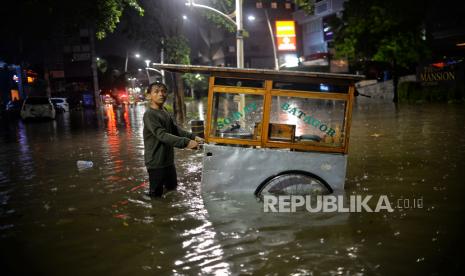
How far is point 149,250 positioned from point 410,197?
4.39 meters


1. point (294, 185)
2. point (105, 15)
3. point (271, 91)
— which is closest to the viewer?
point (271, 91)

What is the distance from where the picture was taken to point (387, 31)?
107ft

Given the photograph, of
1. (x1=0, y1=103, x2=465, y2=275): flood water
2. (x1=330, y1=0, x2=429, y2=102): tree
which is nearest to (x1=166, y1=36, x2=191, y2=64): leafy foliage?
(x1=330, y1=0, x2=429, y2=102): tree

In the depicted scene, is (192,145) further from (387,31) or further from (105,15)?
(387,31)

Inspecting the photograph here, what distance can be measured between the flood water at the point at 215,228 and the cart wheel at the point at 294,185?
303 millimetres

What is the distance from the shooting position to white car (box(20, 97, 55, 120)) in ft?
95.5

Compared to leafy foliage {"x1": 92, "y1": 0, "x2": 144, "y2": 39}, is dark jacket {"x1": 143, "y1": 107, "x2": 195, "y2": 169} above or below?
below

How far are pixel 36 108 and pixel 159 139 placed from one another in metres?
25.9

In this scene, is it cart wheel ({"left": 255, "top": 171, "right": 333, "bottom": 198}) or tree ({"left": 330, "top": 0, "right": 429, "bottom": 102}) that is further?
tree ({"left": 330, "top": 0, "right": 429, "bottom": 102})

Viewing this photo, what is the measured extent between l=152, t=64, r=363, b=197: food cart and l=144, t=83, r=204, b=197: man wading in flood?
0.41m

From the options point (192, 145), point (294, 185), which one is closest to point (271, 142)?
point (294, 185)

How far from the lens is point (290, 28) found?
4356 centimetres

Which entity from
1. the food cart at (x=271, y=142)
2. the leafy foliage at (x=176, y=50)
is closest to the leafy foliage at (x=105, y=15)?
the leafy foliage at (x=176, y=50)

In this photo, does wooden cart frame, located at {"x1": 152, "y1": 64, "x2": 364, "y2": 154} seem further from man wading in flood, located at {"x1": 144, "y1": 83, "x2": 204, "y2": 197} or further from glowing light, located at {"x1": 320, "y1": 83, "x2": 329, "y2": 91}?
man wading in flood, located at {"x1": 144, "y1": 83, "x2": 204, "y2": 197}
